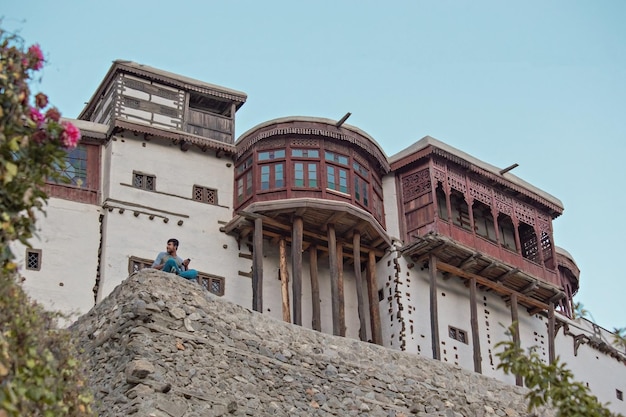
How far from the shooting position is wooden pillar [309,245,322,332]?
2583 cm

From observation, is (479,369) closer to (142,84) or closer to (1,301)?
(142,84)

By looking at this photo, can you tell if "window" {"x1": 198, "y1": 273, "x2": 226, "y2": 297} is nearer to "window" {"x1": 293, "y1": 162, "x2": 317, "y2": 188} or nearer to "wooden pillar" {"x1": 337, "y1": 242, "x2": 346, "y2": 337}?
"wooden pillar" {"x1": 337, "y1": 242, "x2": 346, "y2": 337}

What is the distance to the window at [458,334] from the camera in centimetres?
2861

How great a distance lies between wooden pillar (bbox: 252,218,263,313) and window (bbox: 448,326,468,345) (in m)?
6.26

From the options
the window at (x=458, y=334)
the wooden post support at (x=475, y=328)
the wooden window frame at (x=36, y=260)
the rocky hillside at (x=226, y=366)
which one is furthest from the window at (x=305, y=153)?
the rocky hillside at (x=226, y=366)

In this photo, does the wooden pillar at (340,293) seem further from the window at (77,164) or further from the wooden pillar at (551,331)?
the wooden pillar at (551,331)

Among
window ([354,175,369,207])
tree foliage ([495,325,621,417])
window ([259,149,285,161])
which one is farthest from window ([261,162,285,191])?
tree foliage ([495,325,621,417])

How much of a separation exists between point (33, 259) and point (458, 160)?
1318 centimetres

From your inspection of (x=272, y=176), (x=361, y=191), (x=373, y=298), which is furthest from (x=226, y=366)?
(x=361, y=191)

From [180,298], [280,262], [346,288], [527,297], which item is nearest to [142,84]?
[280,262]

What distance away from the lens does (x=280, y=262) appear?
26516 mm

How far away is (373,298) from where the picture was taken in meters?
27.8

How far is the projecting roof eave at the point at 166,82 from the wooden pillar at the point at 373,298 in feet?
20.1

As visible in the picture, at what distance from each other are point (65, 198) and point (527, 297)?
14881mm
